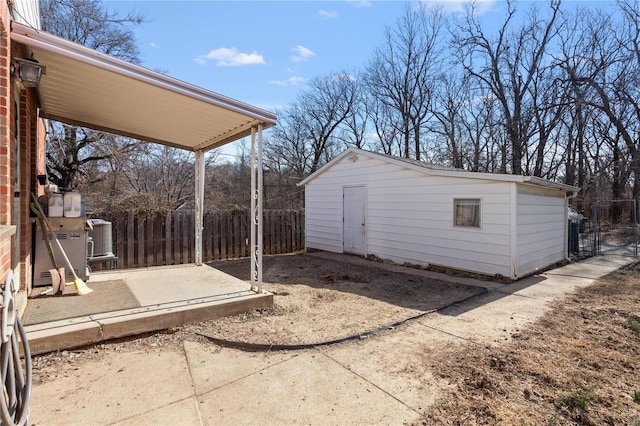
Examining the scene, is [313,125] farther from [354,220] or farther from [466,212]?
[466,212]

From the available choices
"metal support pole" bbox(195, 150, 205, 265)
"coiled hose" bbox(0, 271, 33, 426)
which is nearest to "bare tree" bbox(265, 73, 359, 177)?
"metal support pole" bbox(195, 150, 205, 265)

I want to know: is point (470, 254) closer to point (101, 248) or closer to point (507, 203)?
point (507, 203)

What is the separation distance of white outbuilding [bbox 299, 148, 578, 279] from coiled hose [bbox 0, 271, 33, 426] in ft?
22.4

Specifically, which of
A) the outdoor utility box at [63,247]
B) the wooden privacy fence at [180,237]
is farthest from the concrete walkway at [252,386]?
the wooden privacy fence at [180,237]

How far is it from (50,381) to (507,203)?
694cm

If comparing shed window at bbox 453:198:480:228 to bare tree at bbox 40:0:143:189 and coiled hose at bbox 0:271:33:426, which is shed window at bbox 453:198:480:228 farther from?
bare tree at bbox 40:0:143:189

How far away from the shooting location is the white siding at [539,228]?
6522 millimetres

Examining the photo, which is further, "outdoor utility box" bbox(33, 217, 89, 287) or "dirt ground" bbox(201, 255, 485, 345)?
"outdoor utility box" bbox(33, 217, 89, 287)

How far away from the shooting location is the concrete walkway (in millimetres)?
2201

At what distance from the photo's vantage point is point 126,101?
3992 mm

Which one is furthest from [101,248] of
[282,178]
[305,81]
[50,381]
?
[305,81]

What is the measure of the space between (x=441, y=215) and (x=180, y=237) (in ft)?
19.8

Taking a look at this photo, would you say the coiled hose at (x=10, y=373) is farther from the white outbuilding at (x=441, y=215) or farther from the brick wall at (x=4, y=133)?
the white outbuilding at (x=441, y=215)

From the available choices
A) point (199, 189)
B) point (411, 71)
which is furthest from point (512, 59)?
point (199, 189)
